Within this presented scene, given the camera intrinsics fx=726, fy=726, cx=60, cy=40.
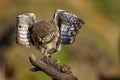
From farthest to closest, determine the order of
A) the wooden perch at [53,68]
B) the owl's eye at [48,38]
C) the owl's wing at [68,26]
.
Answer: the owl's wing at [68,26] → the owl's eye at [48,38] → the wooden perch at [53,68]

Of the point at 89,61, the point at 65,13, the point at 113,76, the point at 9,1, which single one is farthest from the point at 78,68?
the point at 65,13

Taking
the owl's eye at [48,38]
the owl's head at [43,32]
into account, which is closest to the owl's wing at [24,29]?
the owl's head at [43,32]

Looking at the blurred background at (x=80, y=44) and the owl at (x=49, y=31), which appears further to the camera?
the blurred background at (x=80, y=44)

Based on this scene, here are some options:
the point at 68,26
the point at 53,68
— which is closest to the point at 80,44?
the point at 68,26

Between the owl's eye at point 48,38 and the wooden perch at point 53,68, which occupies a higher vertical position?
the owl's eye at point 48,38

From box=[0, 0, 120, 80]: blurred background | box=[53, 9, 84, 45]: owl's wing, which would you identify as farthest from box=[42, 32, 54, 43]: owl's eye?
box=[0, 0, 120, 80]: blurred background

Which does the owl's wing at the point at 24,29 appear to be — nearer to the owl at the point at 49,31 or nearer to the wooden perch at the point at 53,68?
the owl at the point at 49,31
